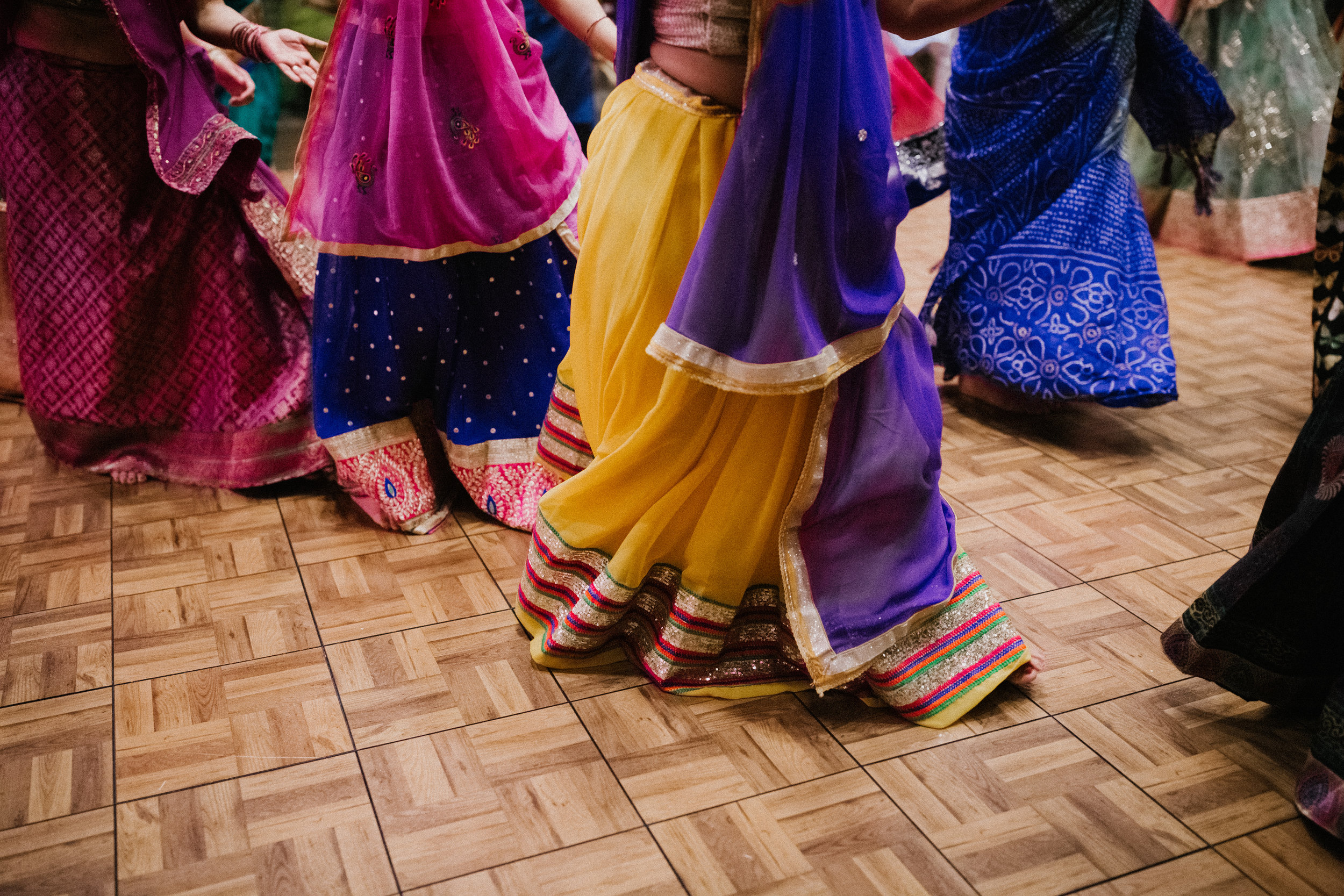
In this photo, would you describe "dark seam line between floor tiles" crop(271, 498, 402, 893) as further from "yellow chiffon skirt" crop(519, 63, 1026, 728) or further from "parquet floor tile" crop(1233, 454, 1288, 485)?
"parquet floor tile" crop(1233, 454, 1288, 485)

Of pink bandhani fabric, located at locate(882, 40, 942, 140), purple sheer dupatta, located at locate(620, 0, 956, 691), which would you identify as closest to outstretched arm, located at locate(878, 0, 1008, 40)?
purple sheer dupatta, located at locate(620, 0, 956, 691)

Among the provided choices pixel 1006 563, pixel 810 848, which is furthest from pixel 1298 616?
pixel 810 848

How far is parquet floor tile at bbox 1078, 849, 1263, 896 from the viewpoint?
1.37 metres

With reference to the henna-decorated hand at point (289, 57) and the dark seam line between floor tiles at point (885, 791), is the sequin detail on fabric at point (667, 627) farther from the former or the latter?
the henna-decorated hand at point (289, 57)

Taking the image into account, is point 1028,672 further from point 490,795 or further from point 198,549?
point 198,549

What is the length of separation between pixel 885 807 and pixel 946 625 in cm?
33

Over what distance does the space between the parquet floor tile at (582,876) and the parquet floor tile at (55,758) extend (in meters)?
0.51

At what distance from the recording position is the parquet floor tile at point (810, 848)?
136 centimetres

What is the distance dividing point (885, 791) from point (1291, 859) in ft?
1.69

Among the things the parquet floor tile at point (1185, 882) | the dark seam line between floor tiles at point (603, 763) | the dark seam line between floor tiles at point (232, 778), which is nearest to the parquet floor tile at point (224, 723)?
the dark seam line between floor tiles at point (232, 778)

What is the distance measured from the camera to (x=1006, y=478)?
2463 mm

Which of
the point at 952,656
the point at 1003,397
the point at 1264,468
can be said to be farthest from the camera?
the point at 1003,397

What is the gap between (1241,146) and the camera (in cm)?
424

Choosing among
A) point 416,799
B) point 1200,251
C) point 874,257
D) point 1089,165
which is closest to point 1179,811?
point 874,257
